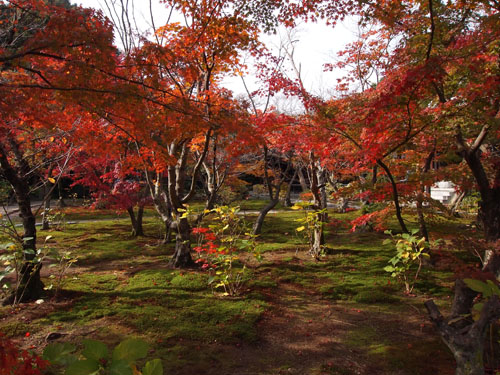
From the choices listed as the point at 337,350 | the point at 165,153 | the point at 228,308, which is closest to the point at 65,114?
the point at 165,153

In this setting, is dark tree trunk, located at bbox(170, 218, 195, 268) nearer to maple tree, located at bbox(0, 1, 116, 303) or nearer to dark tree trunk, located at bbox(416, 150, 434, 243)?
maple tree, located at bbox(0, 1, 116, 303)

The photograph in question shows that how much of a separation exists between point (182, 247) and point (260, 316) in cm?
270

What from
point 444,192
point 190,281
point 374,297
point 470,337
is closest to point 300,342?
point 374,297

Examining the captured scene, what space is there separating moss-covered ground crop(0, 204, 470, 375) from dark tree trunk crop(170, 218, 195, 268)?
0.82 ft

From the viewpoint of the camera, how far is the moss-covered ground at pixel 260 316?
11.3 ft

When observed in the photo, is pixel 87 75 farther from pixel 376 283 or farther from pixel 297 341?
pixel 376 283

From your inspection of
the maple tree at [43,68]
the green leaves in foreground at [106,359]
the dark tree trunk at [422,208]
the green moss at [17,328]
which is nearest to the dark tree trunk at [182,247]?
the maple tree at [43,68]

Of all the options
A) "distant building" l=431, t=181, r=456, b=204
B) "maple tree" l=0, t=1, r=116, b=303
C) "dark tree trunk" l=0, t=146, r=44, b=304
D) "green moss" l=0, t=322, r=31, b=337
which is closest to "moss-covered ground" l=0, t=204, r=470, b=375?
"green moss" l=0, t=322, r=31, b=337

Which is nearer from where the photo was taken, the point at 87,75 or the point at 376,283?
the point at 87,75

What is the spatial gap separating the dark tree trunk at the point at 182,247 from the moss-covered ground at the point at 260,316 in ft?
0.82

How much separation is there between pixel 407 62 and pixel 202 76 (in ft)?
12.3

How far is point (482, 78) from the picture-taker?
14.0ft

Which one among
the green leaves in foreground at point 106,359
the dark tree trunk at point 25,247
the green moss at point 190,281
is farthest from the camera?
the green moss at point 190,281

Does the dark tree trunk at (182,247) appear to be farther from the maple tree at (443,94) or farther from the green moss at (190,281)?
the maple tree at (443,94)
